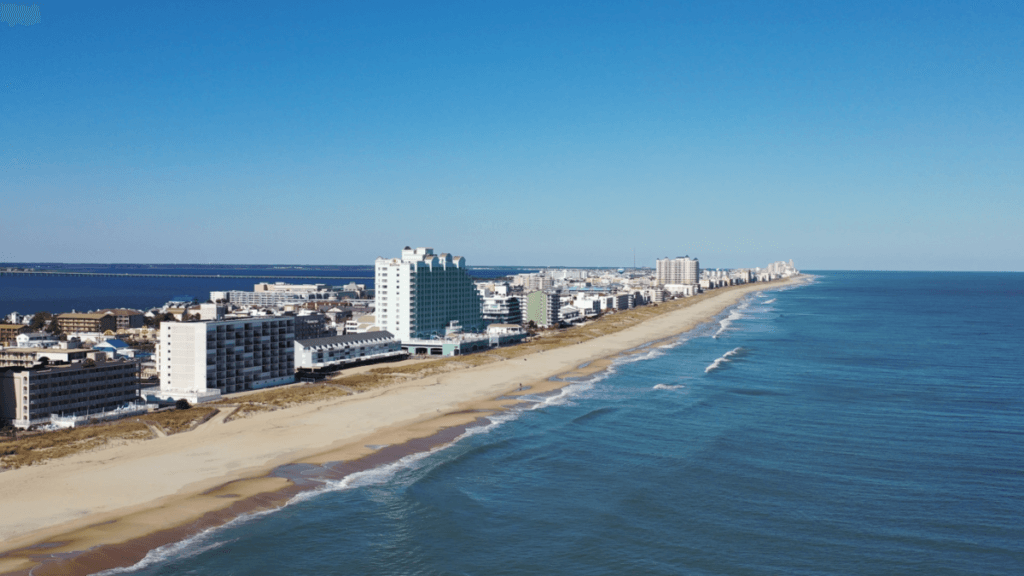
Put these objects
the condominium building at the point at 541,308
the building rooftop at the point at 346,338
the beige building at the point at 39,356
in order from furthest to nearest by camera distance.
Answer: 1. the condominium building at the point at 541,308
2. the building rooftop at the point at 346,338
3. the beige building at the point at 39,356

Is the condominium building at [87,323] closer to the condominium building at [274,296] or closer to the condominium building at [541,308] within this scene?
the condominium building at [274,296]

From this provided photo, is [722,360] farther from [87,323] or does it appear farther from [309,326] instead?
[87,323]

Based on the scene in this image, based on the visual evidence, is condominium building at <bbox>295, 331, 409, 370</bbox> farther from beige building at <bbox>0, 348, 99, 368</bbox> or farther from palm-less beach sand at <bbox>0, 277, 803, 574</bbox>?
beige building at <bbox>0, 348, 99, 368</bbox>

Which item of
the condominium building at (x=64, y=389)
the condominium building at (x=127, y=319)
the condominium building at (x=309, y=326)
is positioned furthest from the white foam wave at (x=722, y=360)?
the condominium building at (x=127, y=319)

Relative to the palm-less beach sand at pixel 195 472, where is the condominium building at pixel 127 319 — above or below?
above

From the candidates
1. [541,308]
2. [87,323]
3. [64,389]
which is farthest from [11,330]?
[541,308]

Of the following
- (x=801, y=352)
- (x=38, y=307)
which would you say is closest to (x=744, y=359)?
(x=801, y=352)
